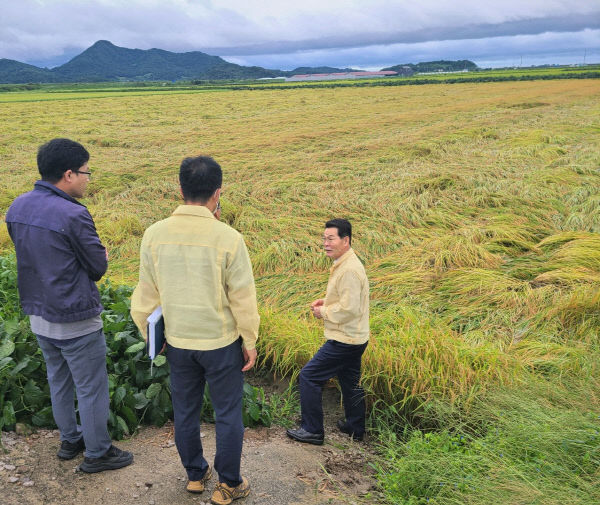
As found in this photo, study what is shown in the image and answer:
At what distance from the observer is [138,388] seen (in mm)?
2959

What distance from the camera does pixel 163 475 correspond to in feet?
7.78

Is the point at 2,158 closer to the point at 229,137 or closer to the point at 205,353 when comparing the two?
the point at 229,137

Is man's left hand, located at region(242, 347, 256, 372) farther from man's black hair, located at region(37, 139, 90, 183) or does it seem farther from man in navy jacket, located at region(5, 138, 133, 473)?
man's black hair, located at region(37, 139, 90, 183)

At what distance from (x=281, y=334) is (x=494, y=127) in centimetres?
1477

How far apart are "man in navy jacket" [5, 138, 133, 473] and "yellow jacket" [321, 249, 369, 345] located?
3.81ft

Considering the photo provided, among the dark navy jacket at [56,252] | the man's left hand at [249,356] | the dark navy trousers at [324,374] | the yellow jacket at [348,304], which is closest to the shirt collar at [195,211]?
the dark navy jacket at [56,252]

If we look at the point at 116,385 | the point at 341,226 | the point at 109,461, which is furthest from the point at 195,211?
the point at 116,385

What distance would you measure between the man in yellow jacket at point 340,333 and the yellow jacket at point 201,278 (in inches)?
30.4

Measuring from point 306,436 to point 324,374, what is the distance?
367 millimetres

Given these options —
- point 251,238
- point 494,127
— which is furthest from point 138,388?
point 494,127

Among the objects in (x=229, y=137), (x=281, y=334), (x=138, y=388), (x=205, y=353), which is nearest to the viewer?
(x=205, y=353)

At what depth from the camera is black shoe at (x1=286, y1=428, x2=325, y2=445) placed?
282 cm

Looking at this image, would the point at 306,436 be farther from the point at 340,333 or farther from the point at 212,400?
the point at 212,400

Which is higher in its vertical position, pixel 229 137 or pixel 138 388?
pixel 229 137
